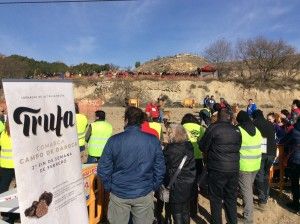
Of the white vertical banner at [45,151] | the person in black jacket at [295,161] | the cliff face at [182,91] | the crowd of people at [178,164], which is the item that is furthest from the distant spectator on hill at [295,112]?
the cliff face at [182,91]

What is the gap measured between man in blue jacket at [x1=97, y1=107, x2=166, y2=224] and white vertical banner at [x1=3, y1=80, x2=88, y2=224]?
0.87 metres

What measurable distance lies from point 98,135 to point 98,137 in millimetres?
37

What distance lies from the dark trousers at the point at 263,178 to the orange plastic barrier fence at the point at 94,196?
297 cm

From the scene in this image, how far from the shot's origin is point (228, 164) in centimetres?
543

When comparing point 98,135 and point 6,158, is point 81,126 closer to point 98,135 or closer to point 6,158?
point 98,135

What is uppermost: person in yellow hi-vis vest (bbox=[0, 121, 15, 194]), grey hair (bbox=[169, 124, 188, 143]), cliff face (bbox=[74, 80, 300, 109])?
grey hair (bbox=[169, 124, 188, 143])

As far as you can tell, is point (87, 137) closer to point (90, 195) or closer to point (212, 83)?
point (90, 195)

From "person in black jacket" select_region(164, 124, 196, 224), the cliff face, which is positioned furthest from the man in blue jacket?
the cliff face

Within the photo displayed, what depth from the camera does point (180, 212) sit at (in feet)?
17.8

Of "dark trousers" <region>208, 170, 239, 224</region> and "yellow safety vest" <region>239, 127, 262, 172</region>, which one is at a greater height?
"yellow safety vest" <region>239, 127, 262, 172</region>

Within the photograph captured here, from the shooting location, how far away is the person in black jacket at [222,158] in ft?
17.7

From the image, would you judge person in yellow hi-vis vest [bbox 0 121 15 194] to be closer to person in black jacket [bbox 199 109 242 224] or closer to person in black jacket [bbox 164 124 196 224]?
person in black jacket [bbox 164 124 196 224]

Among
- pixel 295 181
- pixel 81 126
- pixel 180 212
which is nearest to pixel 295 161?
pixel 295 181

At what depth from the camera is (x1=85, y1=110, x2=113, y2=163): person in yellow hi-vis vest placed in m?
6.91
